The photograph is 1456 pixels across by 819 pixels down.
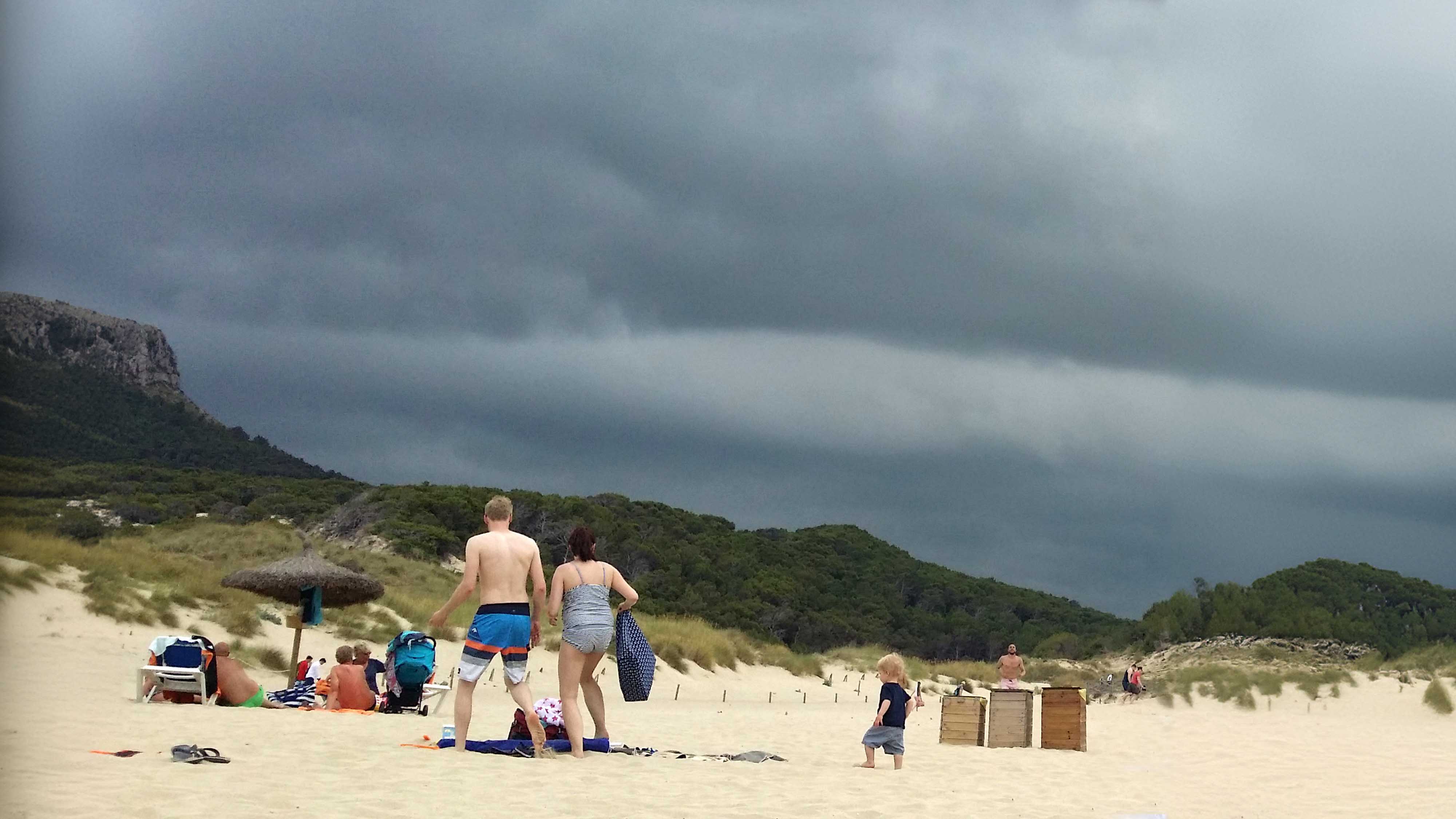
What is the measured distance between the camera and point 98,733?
884 cm

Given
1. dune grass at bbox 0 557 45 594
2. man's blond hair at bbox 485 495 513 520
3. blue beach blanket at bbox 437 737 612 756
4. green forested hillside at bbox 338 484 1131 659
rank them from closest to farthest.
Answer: man's blond hair at bbox 485 495 513 520
blue beach blanket at bbox 437 737 612 756
dune grass at bbox 0 557 45 594
green forested hillside at bbox 338 484 1131 659

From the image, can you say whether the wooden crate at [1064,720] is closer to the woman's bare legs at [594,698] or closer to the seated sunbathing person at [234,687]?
the woman's bare legs at [594,698]

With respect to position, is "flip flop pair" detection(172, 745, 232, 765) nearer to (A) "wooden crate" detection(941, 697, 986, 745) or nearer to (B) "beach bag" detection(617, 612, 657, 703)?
(B) "beach bag" detection(617, 612, 657, 703)

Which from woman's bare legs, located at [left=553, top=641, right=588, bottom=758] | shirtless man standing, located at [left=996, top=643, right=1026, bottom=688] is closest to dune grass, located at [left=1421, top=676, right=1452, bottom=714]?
shirtless man standing, located at [left=996, top=643, right=1026, bottom=688]

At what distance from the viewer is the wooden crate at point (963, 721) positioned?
13875 mm

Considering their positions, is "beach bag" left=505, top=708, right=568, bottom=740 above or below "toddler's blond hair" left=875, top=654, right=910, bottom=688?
below

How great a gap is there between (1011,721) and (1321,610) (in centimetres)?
4344

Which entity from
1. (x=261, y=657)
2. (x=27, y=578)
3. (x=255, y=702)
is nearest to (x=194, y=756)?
(x=255, y=702)

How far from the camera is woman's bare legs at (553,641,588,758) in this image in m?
8.94

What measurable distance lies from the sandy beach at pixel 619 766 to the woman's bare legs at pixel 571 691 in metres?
0.17

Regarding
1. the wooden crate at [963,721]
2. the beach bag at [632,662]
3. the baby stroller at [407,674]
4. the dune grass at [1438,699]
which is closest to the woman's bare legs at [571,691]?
the beach bag at [632,662]

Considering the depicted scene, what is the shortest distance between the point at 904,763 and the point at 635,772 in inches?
147

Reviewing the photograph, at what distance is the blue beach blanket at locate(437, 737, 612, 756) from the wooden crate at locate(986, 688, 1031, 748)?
18.7ft

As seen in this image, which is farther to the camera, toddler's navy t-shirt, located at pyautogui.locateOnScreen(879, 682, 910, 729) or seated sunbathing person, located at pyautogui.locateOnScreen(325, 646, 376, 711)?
seated sunbathing person, located at pyautogui.locateOnScreen(325, 646, 376, 711)
